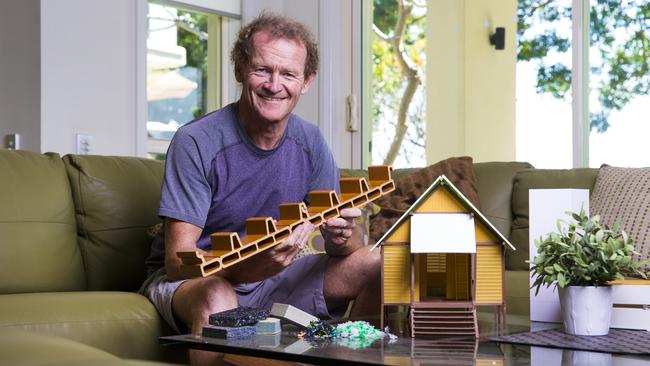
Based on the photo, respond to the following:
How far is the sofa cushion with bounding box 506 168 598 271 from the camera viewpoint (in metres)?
3.27

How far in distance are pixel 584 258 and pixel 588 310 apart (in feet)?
0.34

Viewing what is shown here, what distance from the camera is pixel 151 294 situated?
2.36 meters

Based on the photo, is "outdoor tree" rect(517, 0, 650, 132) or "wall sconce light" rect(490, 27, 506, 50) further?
"wall sconce light" rect(490, 27, 506, 50)

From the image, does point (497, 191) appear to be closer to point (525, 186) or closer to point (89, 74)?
point (525, 186)

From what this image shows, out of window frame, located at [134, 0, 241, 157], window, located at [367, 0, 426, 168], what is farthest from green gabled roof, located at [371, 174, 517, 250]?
window, located at [367, 0, 426, 168]

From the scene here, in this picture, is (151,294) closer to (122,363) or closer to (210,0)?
(122,363)

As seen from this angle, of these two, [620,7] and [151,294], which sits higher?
[620,7]

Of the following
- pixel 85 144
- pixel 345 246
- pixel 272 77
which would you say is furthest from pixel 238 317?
pixel 85 144

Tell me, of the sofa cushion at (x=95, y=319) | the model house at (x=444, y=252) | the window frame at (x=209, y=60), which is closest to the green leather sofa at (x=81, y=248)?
the sofa cushion at (x=95, y=319)

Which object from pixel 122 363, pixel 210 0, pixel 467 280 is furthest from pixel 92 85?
pixel 122 363

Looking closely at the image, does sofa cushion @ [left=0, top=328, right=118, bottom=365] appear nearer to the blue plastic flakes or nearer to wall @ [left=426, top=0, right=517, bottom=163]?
the blue plastic flakes

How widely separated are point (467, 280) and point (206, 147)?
77cm

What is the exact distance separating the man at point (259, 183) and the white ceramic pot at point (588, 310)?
1.77 ft

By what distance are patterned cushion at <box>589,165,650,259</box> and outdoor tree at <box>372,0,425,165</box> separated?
61.5 inches
